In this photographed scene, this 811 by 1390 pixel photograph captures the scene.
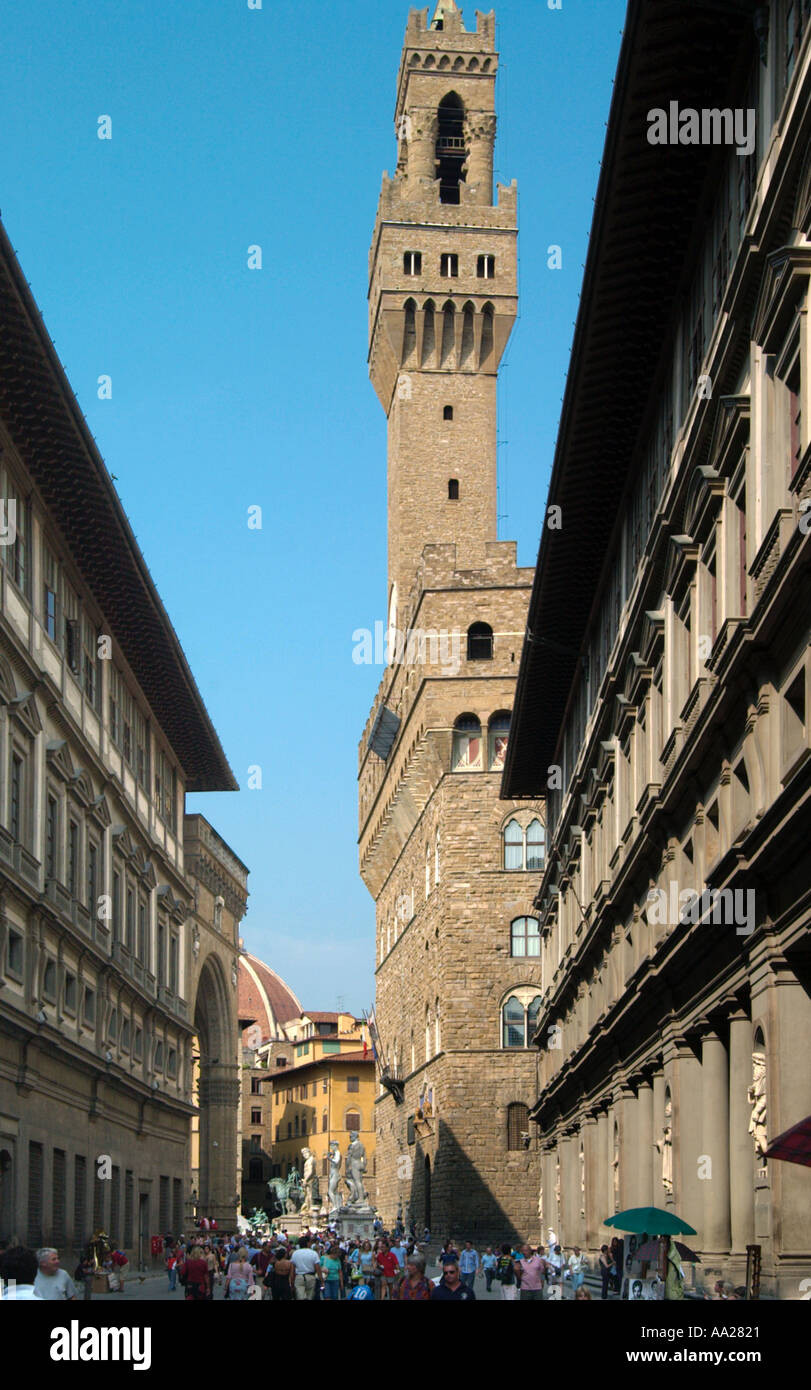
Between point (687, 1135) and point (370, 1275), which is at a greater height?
point (687, 1135)

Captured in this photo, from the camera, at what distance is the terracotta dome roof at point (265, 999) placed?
5955 inches

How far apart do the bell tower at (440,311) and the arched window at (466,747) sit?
15206mm

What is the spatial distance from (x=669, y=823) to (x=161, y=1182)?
32817mm

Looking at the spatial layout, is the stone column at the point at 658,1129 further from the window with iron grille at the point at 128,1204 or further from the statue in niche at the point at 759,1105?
the window with iron grille at the point at 128,1204

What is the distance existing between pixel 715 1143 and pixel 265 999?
13161 centimetres

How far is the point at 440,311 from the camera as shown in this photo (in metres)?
81.8

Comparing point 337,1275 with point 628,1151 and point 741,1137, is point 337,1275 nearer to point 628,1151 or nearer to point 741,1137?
point 628,1151

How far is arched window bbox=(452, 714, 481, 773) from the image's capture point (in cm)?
6419

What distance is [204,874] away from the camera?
68125 millimetres

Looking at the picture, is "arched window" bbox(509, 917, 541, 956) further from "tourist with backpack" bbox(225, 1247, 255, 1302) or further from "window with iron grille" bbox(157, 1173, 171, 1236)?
"tourist with backpack" bbox(225, 1247, 255, 1302)

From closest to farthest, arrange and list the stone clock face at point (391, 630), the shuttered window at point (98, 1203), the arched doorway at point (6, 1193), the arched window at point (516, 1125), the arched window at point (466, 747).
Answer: the arched doorway at point (6, 1193) → the shuttered window at point (98, 1203) → the arched window at point (516, 1125) → the arched window at point (466, 747) → the stone clock face at point (391, 630)

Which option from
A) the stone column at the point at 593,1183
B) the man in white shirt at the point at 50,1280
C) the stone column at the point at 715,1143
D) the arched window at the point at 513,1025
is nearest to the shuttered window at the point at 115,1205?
the stone column at the point at 593,1183

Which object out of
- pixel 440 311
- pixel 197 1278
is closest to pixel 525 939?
pixel 440 311

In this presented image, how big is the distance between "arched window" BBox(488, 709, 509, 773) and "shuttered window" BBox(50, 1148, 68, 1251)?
28349mm
